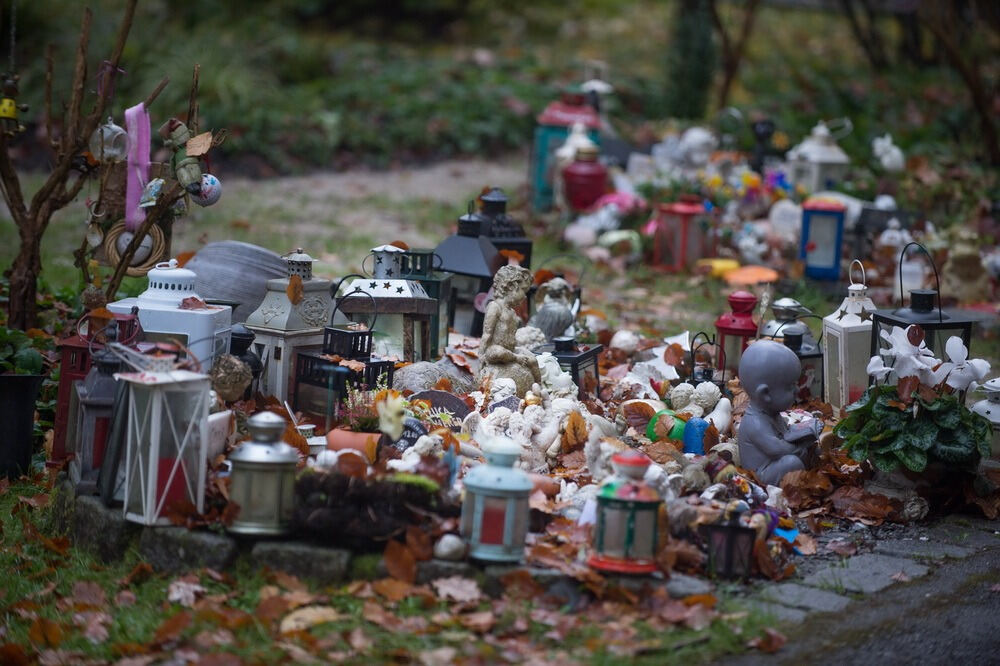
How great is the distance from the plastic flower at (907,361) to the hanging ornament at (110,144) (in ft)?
11.0

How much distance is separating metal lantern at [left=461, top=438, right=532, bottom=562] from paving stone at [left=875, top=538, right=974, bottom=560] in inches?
54.1

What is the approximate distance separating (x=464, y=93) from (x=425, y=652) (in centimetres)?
1148

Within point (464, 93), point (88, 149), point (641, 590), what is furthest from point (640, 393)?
point (464, 93)

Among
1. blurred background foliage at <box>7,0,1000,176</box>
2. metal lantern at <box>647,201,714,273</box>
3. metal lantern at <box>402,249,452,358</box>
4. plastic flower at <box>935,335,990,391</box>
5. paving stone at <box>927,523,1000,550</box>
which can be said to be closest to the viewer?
paving stone at <box>927,523,1000,550</box>

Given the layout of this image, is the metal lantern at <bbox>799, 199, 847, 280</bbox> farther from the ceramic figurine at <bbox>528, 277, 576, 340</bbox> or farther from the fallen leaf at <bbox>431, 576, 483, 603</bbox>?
the fallen leaf at <bbox>431, 576, 483, 603</bbox>

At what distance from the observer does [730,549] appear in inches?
156

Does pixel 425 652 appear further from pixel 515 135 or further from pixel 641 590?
pixel 515 135

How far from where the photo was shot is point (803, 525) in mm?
4535

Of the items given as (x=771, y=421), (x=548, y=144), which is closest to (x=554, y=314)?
(x=771, y=421)

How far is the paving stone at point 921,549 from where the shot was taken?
4.33 meters

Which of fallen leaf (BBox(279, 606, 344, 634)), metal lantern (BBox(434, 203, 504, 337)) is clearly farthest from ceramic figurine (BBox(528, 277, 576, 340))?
fallen leaf (BBox(279, 606, 344, 634))

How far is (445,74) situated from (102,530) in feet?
37.5

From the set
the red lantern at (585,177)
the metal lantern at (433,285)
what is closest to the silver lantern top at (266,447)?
the metal lantern at (433,285)

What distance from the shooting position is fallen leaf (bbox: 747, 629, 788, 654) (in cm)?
356
